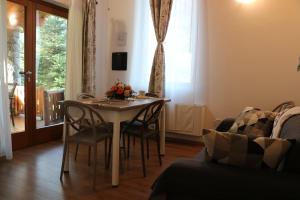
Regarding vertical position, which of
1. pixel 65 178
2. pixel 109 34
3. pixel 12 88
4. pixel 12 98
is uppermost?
pixel 109 34

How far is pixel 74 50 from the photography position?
422 centimetres

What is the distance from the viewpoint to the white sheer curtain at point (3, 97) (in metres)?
3.11

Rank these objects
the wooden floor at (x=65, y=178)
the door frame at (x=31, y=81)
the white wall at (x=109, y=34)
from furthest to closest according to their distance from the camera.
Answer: the white wall at (x=109, y=34) < the door frame at (x=31, y=81) < the wooden floor at (x=65, y=178)

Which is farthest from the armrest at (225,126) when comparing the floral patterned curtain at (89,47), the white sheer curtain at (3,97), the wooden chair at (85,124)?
the white sheer curtain at (3,97)

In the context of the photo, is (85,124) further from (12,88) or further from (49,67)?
(49,67)

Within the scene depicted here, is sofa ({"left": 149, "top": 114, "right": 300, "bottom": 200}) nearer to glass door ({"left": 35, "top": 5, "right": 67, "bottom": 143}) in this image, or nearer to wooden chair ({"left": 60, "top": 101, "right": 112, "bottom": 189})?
wooden chair ({"left": 60, "top": 101, "right": 112, "bottom": 189})

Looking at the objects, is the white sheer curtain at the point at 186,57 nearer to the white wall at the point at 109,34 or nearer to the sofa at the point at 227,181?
the white wall at the point at 109,34

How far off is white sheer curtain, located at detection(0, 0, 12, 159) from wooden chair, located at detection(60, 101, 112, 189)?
0.93m

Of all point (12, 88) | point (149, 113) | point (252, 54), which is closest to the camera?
point (149, 113)

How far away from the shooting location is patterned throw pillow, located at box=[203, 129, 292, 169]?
1.45 m

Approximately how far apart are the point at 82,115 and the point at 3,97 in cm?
119

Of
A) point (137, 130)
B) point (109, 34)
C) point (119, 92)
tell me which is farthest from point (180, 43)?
point (137, 130)

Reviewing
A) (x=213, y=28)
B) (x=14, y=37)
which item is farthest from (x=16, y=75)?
(x=213, y=28)

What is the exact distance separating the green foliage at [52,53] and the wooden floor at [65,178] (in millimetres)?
1102
